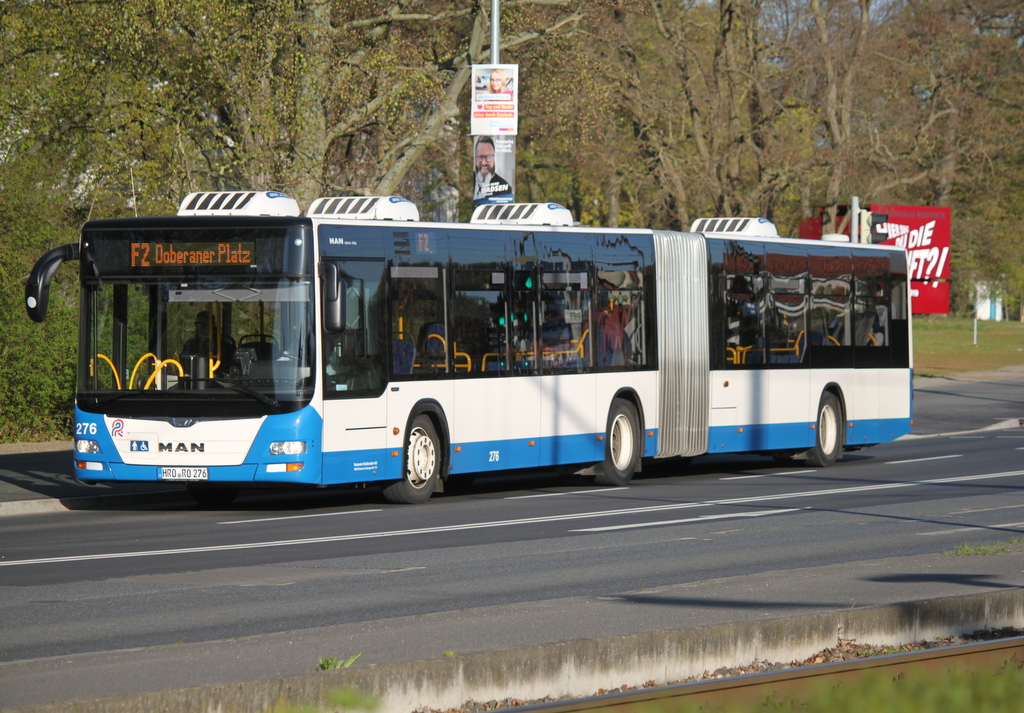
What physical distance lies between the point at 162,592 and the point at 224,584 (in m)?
0.50

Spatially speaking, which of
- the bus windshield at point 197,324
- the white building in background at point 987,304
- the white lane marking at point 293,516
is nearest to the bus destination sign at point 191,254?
the bus windshield at point 197,324

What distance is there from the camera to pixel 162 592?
10.1 metres

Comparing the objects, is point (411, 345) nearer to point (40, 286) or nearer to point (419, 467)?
point (419, 467)

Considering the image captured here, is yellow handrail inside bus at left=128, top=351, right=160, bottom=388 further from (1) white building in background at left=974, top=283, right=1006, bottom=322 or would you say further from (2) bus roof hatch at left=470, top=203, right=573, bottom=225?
(1) white building in background at left=974, top=283, right=1006, bottom=322

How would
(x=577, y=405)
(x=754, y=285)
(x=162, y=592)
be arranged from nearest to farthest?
(x=162, y=592), (x=577, y=405), (x=754, y=285)

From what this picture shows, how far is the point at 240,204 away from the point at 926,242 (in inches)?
1420

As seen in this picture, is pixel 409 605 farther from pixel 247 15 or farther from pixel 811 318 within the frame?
pixel 247 15

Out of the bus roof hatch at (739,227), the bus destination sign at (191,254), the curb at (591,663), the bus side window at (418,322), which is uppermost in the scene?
the bus roof hatch at (739,227)

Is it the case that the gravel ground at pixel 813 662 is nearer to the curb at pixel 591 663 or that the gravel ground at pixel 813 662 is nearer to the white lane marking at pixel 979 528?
the curb at pixel 591 663

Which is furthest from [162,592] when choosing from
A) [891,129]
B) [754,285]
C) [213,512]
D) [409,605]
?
[891,129]

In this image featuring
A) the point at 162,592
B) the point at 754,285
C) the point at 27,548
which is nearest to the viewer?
the point at 162,592

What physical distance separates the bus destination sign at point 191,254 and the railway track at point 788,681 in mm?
9212

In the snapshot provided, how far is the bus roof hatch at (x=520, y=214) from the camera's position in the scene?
17969mm

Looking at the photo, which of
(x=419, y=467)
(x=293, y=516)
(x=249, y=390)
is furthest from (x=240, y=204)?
(x=419, y=467)
